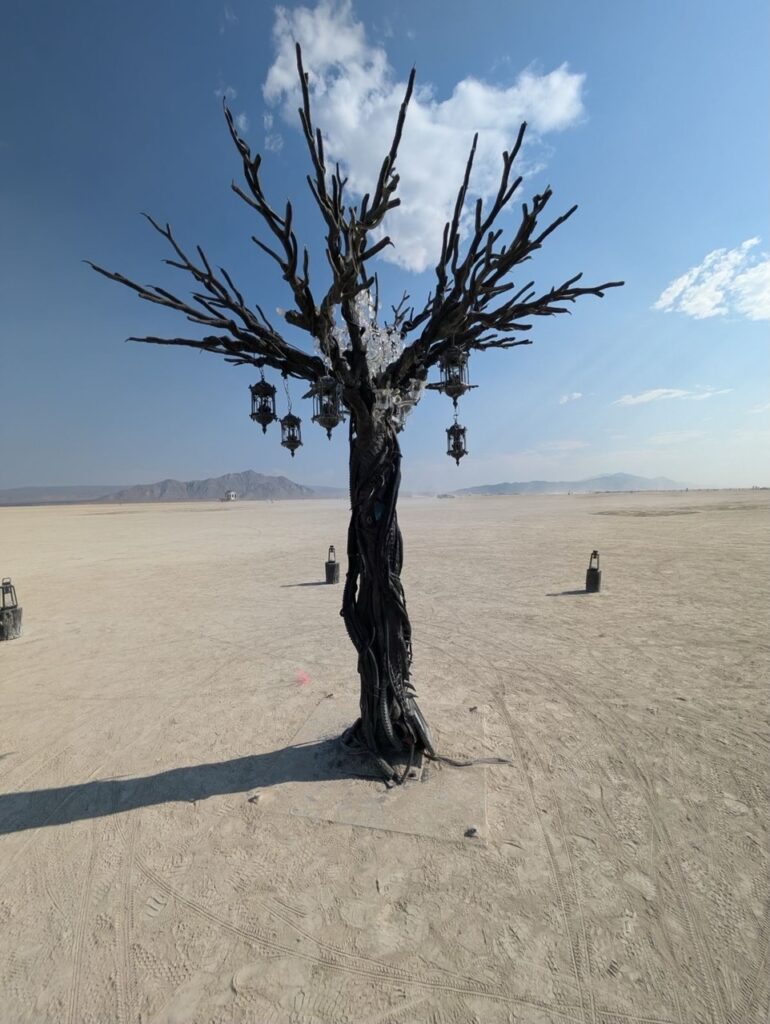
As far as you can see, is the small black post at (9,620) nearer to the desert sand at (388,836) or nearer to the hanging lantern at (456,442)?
the desert sand at (388,836)

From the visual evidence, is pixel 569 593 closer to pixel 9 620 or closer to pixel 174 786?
pixel 174 786

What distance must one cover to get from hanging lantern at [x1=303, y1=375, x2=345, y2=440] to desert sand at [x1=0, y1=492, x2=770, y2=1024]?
3.84m

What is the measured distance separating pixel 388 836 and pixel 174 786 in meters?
2.44

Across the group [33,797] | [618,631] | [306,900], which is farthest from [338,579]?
[306,900]

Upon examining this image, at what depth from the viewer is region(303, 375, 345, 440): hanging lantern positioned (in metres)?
4.48

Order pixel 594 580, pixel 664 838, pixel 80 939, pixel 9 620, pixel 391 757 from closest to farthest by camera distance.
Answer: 1. pixel 80 939
2. pixel 664 838
3. pixel 391 757
4. pixel 9 620
5. pixel 594 580

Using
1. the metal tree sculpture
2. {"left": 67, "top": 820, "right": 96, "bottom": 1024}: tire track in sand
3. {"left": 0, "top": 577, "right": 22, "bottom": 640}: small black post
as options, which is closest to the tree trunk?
the metal tree sculpture

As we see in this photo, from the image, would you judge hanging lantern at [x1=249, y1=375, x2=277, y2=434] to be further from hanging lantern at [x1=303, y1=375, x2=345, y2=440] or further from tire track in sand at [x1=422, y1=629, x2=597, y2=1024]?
tire track in sand at [x1=422, y1=629, x2=597, y2=1024]

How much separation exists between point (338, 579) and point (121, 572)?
8765mm

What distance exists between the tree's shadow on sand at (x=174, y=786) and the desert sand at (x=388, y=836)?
28 mm

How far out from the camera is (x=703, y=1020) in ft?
8.61

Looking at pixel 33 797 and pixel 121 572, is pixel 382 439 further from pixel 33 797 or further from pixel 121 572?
pixel 121 572

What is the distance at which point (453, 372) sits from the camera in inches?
209

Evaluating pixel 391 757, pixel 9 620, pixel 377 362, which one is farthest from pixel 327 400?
pixel 9 620
